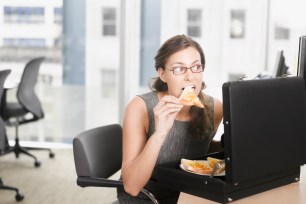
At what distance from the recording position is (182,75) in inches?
69.1

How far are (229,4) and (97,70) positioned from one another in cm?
150

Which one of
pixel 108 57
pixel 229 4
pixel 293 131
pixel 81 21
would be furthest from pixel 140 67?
pixel 293 131

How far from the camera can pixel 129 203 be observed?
79.7 inches

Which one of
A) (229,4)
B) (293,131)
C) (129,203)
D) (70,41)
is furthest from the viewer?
(70,41)

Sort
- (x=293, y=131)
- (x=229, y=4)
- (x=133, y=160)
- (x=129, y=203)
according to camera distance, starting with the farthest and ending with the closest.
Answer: (x=229, y=4)
(x=129, y=203)
(x=133, y=160)
(x=293, y=131)

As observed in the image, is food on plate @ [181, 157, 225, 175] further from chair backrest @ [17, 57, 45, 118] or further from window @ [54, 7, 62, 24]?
window @ [54, 7, 62, 24]

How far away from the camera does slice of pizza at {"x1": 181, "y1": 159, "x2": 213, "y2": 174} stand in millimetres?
1642

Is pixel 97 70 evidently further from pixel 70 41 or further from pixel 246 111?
pixel 246 111

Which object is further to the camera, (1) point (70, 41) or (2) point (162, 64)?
(1) point (70, 41)

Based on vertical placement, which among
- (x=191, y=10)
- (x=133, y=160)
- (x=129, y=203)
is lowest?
(x=129, y=203)

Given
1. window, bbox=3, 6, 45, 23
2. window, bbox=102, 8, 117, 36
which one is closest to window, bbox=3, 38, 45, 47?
window, bbox=3, 6, 45, 23

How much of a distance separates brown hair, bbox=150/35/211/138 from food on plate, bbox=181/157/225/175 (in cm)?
24

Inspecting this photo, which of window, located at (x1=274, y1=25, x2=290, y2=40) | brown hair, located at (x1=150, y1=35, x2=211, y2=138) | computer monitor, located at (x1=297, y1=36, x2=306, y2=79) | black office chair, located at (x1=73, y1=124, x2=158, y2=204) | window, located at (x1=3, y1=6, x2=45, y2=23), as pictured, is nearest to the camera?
brown hair, located at (x1=150, y1=35, x2=211, y2=138)

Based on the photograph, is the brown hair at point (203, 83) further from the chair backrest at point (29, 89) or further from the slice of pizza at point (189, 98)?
the chair backrest at point (29, 89)
